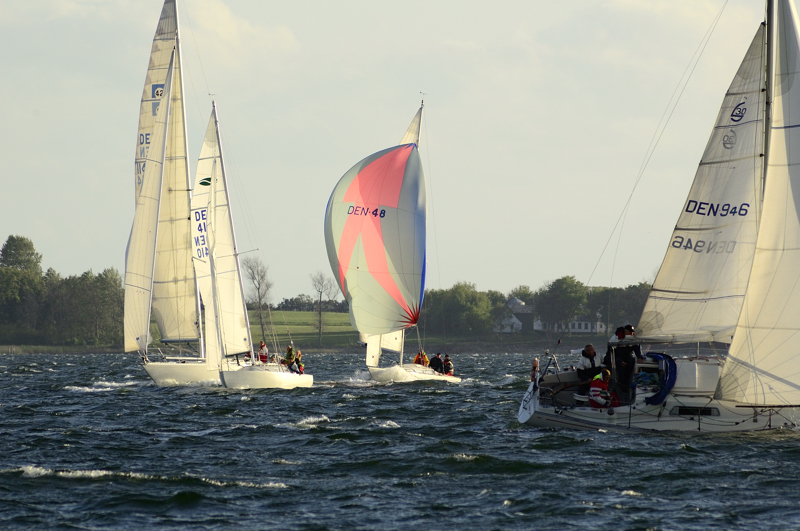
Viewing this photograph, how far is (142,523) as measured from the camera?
12.8 metres

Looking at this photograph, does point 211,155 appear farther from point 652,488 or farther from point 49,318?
point 49,318

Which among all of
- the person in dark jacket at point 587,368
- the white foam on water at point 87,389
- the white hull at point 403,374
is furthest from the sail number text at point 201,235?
the person in dark jacket at point 587,368

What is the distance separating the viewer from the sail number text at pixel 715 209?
22.0 metres

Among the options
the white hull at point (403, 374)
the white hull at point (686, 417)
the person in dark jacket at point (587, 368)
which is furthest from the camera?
the white hull at point (403, 374)

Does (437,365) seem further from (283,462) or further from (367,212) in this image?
(283,462)

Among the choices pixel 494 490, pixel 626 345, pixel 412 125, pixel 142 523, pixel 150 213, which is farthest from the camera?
pixel 412 125

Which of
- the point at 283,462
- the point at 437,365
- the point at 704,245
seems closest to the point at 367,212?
the point at 437,365

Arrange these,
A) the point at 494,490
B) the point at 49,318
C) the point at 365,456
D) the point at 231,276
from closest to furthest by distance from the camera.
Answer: the point at 494,490 < the point at 365,456 < the point at 231,276 < the point at 49,318

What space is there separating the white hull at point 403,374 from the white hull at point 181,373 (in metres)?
6.96

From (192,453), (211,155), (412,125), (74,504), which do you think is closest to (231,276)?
(211,155)

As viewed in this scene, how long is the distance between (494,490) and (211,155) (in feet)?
81.3

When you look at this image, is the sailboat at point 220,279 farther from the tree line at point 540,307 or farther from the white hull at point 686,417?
the tree line at point 540,307

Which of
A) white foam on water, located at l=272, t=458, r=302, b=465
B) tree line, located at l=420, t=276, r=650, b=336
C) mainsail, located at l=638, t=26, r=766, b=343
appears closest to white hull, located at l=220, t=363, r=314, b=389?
mainsail, located at l=638, t=26, r=766, b=343

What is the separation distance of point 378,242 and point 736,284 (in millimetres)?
18074
